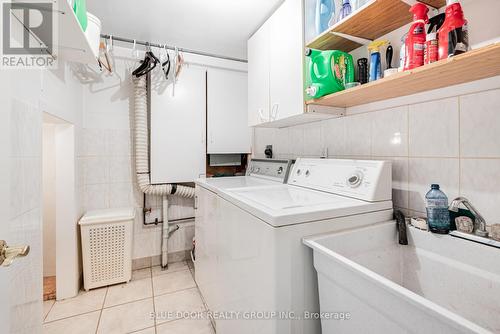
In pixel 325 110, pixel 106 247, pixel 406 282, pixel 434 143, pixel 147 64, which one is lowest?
pixel 106 247

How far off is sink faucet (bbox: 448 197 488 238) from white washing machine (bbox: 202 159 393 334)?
24 cm

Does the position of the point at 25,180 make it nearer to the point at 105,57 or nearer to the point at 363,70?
the point at 105,57

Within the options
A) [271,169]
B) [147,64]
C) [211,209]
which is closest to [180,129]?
[147,64]

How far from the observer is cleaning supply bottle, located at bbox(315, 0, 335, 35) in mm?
1442

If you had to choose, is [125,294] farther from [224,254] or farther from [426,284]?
[426,284]

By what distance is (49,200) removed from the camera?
2281 millimetres

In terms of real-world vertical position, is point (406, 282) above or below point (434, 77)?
below

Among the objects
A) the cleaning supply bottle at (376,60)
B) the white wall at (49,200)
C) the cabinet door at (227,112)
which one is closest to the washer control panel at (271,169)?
the cabinet door at (227,112)

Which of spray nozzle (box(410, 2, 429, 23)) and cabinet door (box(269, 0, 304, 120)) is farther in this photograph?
cabinet door (box(269, 0, 304, 120))

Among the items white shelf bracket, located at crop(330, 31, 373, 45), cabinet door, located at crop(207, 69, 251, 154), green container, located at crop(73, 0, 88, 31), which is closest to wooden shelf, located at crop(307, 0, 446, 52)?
white shelf bracket, located at crop(330, 31, 373, 45)

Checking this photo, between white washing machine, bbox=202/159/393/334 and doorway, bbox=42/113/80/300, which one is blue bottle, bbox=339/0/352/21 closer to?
white washing machine, bbox=202/159/393/334

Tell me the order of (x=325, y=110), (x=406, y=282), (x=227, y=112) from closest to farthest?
1. (x=406, y=282)
2. (x=325, y=110)
3. (x=227, y=112)

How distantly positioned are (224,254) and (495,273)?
3.84 feet

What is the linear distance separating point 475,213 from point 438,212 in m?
0.13
